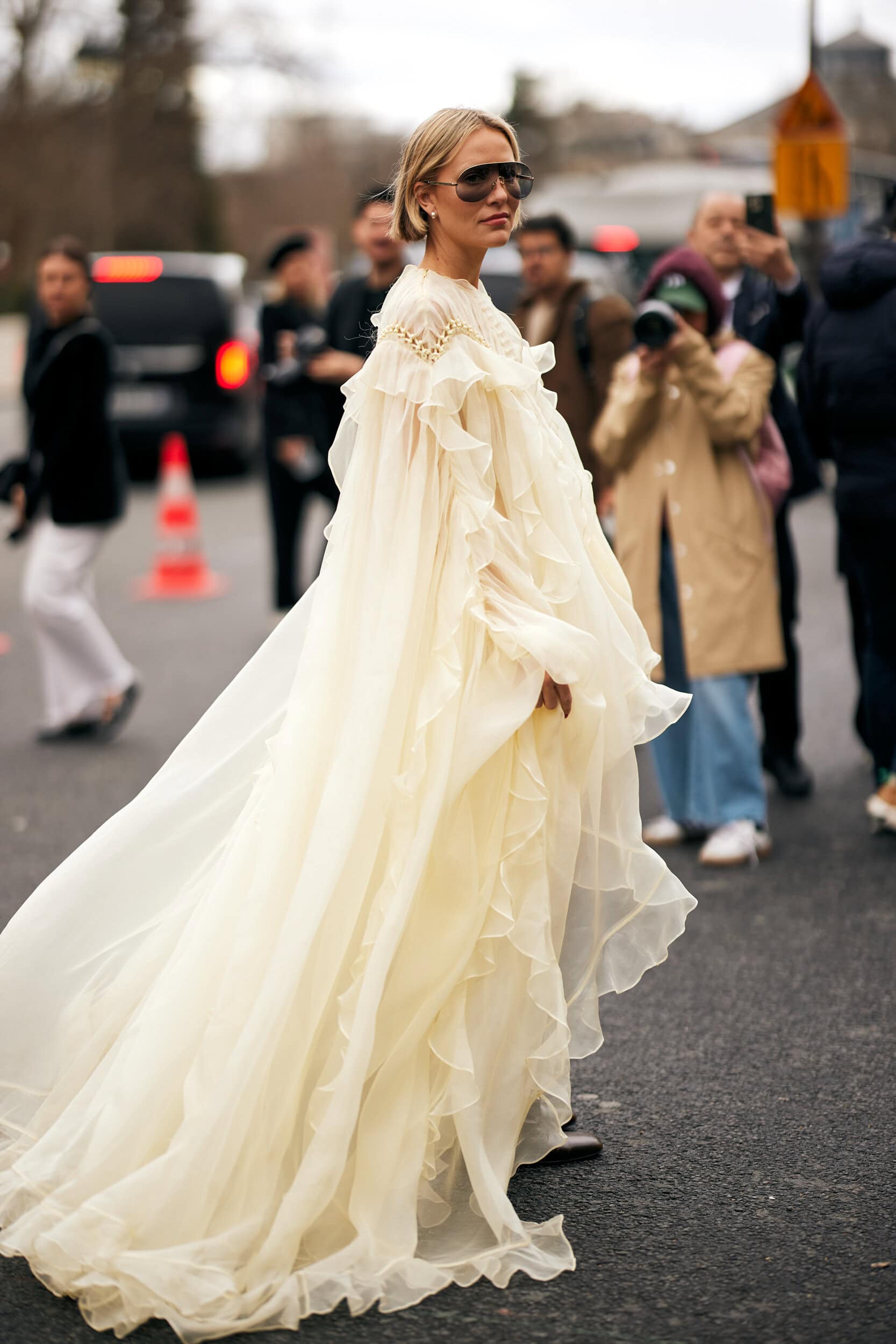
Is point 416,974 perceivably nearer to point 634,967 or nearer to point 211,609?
point 634,967

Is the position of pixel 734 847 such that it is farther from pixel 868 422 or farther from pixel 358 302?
pixel 358 302

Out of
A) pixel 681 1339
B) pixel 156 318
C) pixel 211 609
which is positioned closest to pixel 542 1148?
pixel 681 1339

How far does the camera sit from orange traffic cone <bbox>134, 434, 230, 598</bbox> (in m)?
11.8

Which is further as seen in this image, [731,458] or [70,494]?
[70,494]

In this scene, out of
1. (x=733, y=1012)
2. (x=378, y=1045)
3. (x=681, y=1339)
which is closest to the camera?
(x=681, y=1339)

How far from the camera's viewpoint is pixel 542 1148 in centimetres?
356

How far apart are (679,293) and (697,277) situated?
3.1 inches

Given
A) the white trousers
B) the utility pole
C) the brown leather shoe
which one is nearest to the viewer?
the brown leather shoe

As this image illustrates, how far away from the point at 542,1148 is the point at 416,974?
0.61 meters

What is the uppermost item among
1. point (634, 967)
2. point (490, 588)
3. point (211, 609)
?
point (490, 588)

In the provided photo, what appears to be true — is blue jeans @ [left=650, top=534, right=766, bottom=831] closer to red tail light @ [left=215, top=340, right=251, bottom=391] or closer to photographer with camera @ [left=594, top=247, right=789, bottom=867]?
photographer with camera @ [left=594, top=247, right=789, bottom=867]

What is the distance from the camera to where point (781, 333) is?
639 cm

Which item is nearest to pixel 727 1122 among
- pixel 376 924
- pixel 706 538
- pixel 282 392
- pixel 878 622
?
pixel 376 924

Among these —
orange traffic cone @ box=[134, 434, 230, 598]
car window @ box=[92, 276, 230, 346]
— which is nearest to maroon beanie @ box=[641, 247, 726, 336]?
orange traffic cone @ box=[134, 434, 230, 598]
